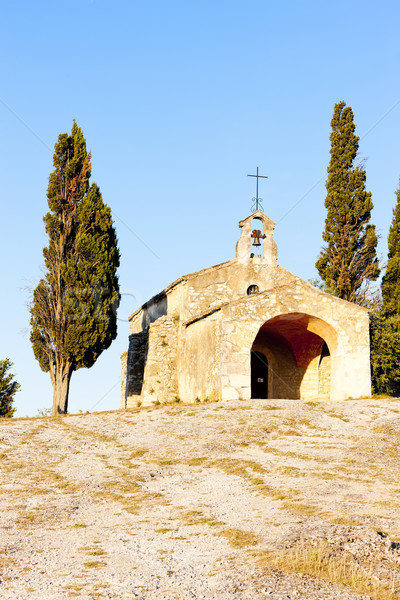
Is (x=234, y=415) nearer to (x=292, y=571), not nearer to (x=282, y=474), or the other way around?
(x=282, y=474)

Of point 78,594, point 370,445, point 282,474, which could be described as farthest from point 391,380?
point 78,594

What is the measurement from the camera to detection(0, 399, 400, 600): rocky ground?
602 cm

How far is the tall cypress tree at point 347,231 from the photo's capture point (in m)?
28.0

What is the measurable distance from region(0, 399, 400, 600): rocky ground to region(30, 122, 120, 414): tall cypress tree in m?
5.41

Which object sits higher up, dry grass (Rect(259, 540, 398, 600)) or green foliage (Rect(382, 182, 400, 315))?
green foliage (Rect(382, 182, 400, 315))

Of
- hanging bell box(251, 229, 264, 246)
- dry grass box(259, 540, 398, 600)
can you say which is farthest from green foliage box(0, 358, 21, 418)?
dry grass box(259, 540, 398, 600)

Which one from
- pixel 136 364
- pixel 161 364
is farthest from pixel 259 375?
pixel 136 364

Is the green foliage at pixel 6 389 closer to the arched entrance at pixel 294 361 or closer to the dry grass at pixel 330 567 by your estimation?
the arched entrance at pixel 294 361

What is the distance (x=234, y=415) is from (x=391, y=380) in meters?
13.9

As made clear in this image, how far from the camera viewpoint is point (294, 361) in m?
24.0

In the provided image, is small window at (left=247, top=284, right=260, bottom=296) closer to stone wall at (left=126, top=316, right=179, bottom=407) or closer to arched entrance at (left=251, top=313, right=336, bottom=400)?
arched entrance at (left=251, top=313, right=336, bottom=400)

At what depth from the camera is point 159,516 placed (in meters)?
8.62

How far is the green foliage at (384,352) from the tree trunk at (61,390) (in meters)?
12.9

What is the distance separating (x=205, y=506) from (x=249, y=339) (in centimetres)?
1057
